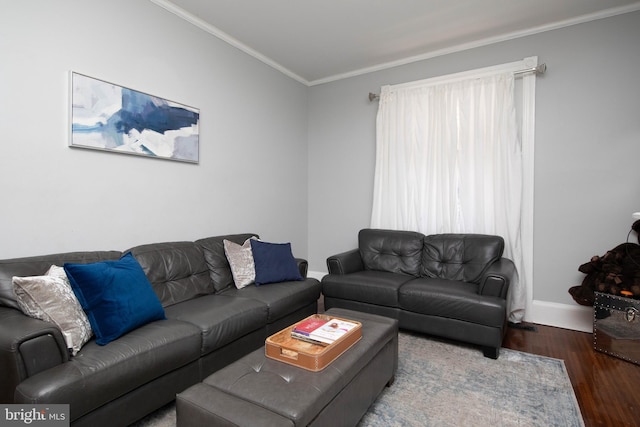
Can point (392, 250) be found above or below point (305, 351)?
above

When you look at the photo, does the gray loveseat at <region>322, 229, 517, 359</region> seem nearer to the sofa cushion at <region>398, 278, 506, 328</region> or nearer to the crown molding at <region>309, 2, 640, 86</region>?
the sofa cushion at <region>398, 278, 506, 328</region>

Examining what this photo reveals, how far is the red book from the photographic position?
1.72m

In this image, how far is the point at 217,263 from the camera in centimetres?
282

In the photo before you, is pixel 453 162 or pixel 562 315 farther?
pixel 453 162

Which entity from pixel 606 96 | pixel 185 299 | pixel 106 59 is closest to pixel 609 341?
pixel 606 96

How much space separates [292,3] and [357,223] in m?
2.50

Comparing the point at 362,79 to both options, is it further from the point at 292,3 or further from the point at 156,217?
the point at 156,217

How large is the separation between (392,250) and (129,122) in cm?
264

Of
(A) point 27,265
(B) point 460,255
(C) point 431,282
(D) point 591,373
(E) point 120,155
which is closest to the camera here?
(A) point 27,265

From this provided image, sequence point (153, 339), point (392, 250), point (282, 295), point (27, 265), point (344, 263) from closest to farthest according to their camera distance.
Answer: point (153, 339) < point (27, 265) < point (282, 295) < point (344, 263) < point (392, 250)

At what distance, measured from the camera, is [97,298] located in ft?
5.57

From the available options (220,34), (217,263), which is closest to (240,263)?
(217,263)

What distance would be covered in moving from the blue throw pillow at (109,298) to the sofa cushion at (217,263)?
0.86 m

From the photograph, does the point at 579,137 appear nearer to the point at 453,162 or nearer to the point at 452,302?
the point at 453,162
